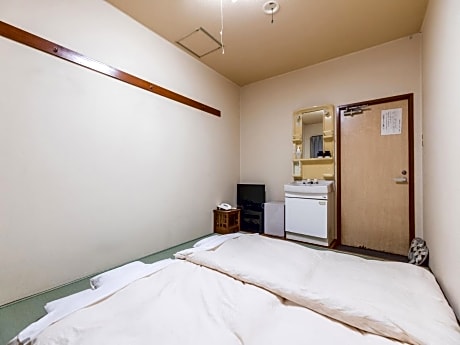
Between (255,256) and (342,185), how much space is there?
2.38 metres

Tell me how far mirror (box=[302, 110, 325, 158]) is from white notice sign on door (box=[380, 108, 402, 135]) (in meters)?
0.80

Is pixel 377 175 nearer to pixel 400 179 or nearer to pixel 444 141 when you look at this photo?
pixel 400 179

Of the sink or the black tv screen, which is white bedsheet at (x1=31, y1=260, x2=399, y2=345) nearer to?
the sink

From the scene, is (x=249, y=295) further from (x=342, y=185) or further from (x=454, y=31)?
(x=342, y=185)

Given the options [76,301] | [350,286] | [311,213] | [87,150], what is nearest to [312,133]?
[311,213]

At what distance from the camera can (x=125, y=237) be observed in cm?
250

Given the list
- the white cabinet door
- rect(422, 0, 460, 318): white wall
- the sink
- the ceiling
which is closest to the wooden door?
the sink

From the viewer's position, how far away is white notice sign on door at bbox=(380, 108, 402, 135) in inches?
116

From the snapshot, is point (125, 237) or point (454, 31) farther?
point (125, 237)

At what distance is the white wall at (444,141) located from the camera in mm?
1403

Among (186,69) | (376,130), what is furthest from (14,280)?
(376,130)

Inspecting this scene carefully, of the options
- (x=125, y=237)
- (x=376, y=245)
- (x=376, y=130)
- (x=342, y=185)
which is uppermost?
(x=376, y=130)

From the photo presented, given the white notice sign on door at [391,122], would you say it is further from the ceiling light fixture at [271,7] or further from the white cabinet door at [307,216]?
the ceiling light fixture at [271,7]

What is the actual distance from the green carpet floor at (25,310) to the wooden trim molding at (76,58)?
202 centimetres
